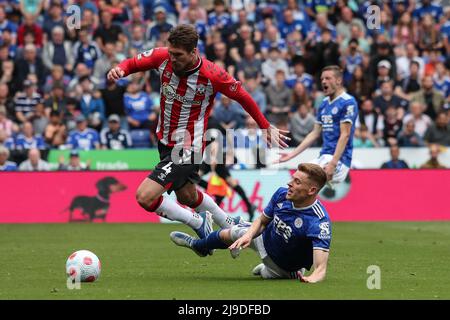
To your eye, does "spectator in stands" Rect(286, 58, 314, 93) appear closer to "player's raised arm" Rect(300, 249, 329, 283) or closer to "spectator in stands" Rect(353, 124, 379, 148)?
"spectator in stands" Rect(353, 124, 379, 148)

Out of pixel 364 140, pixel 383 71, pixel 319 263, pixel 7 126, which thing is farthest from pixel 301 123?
pixel 319 263

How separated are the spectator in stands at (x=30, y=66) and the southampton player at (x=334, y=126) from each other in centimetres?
926

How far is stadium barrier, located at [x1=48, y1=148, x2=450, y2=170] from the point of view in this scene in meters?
19.8

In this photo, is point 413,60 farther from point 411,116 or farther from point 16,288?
point 16,288

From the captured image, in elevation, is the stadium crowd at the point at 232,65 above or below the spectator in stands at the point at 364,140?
above

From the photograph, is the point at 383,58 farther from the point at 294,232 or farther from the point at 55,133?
the point at 294,232

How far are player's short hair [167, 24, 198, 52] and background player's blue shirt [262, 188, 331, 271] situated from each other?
1.85 m

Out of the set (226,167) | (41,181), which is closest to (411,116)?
(226,167)

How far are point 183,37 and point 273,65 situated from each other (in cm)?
1266

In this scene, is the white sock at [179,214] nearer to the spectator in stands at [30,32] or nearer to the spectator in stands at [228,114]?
the spectator in stands at [228,114]

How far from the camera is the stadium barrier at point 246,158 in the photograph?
19.8 metres

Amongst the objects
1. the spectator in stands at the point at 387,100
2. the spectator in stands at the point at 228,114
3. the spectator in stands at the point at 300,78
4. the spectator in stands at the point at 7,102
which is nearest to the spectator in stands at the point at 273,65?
the spectator in stands at the point at 300,78

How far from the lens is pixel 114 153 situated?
20141mm
